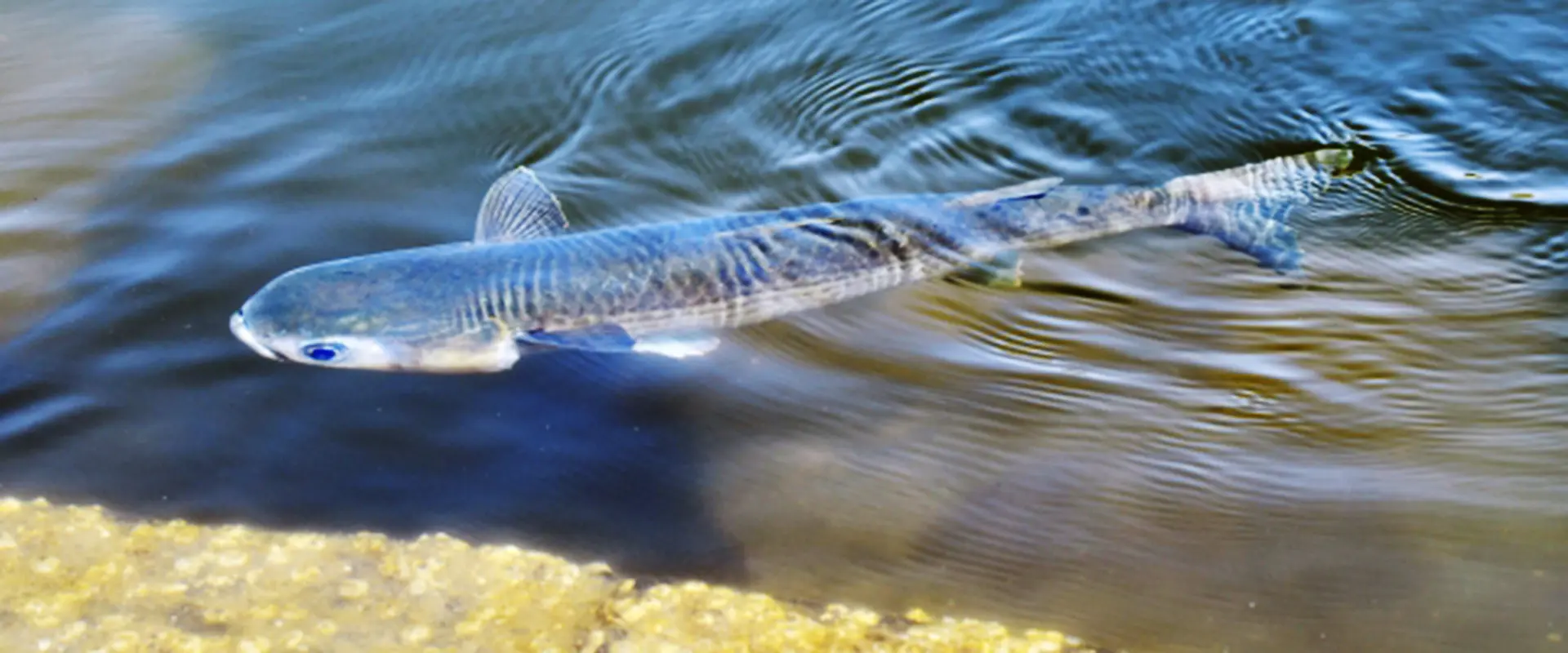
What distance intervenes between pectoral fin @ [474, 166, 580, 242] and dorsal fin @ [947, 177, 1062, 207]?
1624mm

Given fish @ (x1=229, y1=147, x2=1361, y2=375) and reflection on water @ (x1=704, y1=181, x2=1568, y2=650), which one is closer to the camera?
reflection on water @ (x1=704, y1=181, x2=1568, y2=650)

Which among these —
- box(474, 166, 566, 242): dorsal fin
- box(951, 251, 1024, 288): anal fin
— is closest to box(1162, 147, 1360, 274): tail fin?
box(951, 251, 1024, 288): anal fin

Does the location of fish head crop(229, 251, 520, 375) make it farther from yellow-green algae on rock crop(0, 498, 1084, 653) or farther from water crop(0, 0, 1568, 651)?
yellow-green algae on rock crop(0, 498, 1084, 653)

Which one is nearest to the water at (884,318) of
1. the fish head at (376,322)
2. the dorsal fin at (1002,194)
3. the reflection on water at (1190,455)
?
the reflection on water at (1190,455)

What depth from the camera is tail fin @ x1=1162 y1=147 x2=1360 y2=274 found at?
471 centimetres

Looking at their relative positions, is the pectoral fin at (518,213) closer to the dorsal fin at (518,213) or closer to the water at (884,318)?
the dorsal fin at (518,213)

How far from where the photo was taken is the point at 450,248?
4.26m

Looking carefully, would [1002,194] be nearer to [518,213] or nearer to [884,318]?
[884,318]

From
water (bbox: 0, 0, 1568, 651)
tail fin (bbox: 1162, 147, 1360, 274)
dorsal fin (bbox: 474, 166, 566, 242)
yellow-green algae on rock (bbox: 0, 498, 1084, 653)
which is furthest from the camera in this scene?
tail fin (bbox: 1162, 147, 1360, 274)

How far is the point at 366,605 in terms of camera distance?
301 cm

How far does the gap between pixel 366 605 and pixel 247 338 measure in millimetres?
1429

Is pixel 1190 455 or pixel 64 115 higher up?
pixel 64 115

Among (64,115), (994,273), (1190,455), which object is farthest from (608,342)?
(64,115)

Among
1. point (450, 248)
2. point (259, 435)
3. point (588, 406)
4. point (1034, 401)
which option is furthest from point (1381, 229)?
point (259, 435)
